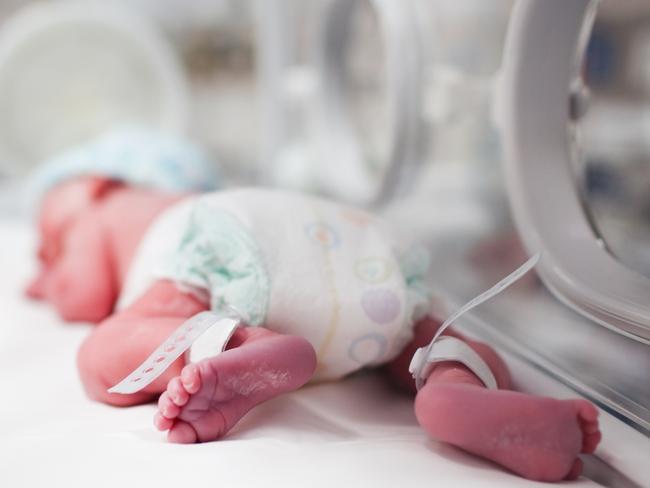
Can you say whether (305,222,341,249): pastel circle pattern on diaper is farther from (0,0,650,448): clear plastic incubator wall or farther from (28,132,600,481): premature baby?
(0,0,650,448): clear plastic incubator wall

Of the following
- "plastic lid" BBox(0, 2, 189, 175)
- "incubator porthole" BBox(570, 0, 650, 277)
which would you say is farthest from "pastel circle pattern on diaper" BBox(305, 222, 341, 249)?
"plastic lid" BBox(0, 2, 189, 175)

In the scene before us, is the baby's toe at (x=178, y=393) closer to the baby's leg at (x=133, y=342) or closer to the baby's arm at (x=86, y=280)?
the baby's leg at (x=133, y=342)

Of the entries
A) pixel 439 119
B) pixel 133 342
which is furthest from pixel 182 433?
pixel 439 119

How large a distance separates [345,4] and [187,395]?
109 centimetres

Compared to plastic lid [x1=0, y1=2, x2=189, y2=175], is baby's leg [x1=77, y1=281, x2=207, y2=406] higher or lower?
lower

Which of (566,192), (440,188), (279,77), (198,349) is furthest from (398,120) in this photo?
(279,77)

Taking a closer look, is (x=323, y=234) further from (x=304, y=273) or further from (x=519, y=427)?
(x=519, y=427)

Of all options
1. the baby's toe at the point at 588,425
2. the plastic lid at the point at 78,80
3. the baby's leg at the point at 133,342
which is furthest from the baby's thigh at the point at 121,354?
the plastic lid at the point at 78,80

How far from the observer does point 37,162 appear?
6.29 feet

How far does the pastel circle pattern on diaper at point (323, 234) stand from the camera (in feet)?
2.68

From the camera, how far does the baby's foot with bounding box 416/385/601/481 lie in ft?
1.94

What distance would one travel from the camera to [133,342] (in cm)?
74

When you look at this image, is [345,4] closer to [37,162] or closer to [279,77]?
[279,77]

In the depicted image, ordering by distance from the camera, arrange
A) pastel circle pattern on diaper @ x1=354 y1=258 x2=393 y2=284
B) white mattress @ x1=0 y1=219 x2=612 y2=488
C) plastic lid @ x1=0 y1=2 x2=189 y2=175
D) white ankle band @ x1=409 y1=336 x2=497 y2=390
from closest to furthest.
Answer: white mattress @ x1=0 y1=219 x2=612 y2=488
white ankle band @ x1=409 y1=336 x2=497 y2=390
pastel circle pattern on diaper @ x1=354 y1=258 x2=393 y2=284
plastic lid @ x1=0 y1=2 x2=189 y2=175
